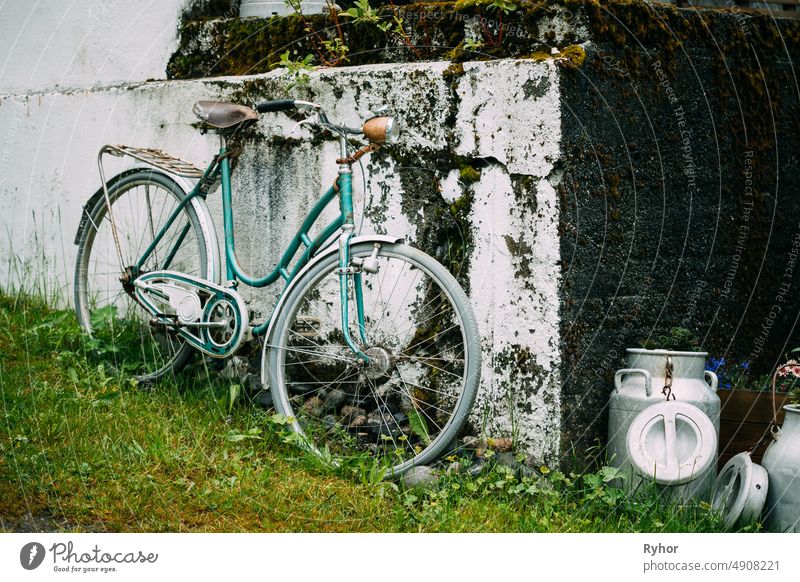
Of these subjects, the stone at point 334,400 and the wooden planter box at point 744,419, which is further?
the stone at point 334,400

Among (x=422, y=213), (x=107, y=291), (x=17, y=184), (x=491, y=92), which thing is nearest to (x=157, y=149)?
(x=107, y=291)

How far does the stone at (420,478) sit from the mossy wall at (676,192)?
18.0 inches

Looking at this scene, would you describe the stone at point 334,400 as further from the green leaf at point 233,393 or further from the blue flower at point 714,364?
the blue flower at point 714,364

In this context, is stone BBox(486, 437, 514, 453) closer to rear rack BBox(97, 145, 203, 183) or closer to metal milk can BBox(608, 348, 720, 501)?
metal milk can BBox(608, 348, 720, 501)

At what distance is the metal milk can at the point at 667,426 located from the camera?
10.3 ft

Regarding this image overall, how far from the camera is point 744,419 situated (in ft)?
11.4

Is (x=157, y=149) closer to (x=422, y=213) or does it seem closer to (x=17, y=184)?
(x=17, y=184)

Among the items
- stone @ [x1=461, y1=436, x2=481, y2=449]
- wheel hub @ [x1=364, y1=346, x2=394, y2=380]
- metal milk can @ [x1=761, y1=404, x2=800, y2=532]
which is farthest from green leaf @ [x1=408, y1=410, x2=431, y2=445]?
metal milk can @ [x1=761, y1=404, x2=800, y2=532]

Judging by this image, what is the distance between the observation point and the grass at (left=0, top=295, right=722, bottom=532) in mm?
2961

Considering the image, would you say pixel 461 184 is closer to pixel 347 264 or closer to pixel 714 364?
pixel 347 264

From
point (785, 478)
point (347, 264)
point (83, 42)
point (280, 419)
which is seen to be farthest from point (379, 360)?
point (83, 42)

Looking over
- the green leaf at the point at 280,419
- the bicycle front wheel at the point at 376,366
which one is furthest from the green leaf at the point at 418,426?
the green leaf at the point at 280,419

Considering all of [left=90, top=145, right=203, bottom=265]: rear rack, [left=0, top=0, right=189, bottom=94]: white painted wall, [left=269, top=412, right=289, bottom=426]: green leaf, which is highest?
[left=0, top=0, right=189, bottom=94]: white painted wall

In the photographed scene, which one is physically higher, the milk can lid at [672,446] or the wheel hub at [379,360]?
the wheel hub at [379,360]
